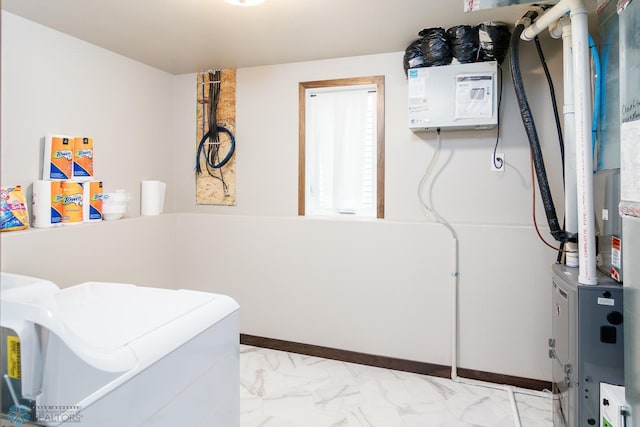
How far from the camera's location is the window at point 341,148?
9.33 ft

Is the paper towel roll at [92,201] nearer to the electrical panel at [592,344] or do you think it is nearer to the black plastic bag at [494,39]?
the black plastic bag at [494,39]

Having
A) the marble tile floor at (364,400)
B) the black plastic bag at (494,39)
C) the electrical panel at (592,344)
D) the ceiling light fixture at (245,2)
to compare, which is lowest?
the marble tile floor at (364,400)

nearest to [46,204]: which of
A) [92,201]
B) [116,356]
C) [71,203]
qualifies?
[71,203]

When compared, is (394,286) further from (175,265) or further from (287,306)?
(175,265)

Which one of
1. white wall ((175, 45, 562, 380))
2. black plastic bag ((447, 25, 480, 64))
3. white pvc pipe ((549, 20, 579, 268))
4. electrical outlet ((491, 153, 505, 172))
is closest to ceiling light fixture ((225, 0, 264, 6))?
white wall ((175, 45, 562, 380))

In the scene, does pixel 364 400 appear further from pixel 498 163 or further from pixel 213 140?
pixel 213 140

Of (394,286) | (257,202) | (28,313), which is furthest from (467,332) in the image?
(28,313)

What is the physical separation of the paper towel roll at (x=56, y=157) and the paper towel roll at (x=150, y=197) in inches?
26.1

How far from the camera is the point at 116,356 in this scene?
0.83 metres

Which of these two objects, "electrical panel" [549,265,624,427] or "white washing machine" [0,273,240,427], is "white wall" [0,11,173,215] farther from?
"electrical panel" [549,265,624,427]

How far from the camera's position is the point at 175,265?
3.22 m

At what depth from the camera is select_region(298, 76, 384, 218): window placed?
2.84 meters

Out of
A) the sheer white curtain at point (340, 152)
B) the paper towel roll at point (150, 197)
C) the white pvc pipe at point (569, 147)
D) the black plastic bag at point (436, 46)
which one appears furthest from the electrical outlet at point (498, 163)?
the paper towel roll at point (150, 197)

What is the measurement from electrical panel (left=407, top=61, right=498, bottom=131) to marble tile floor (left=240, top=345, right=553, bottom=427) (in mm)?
1739
